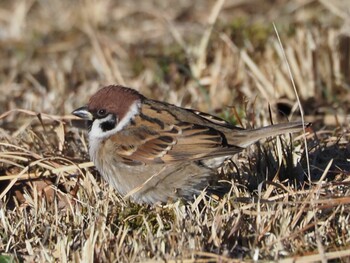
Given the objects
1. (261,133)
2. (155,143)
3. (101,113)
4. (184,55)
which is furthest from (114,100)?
(184,55)

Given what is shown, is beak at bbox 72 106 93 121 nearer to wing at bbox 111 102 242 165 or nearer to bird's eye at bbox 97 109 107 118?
bird's eye at bbox 97 109 107 118

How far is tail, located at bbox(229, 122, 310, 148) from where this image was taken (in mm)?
3762

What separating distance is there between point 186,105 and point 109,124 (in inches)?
62.2

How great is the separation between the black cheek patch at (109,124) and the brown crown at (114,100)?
0.04 metres

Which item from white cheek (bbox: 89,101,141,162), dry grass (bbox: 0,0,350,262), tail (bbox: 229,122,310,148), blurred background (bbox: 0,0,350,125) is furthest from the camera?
blurred background (bbox: 0,0,350,125)

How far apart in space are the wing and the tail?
60 millimetres

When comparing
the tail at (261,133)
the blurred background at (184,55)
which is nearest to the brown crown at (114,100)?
the tail at (261,133)

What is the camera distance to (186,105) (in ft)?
18.6

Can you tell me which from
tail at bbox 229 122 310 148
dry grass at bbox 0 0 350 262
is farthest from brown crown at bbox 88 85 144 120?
tail at bbox 229 122 310 148

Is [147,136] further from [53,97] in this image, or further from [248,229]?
[53,97]

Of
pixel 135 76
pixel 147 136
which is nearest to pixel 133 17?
pixel 135 76

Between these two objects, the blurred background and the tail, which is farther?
the blurred background

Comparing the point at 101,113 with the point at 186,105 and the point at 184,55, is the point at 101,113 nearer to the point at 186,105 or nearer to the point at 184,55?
Result: the point at 186,105

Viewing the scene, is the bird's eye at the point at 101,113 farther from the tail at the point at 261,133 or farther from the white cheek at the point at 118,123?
the tail at the point at 261,133
